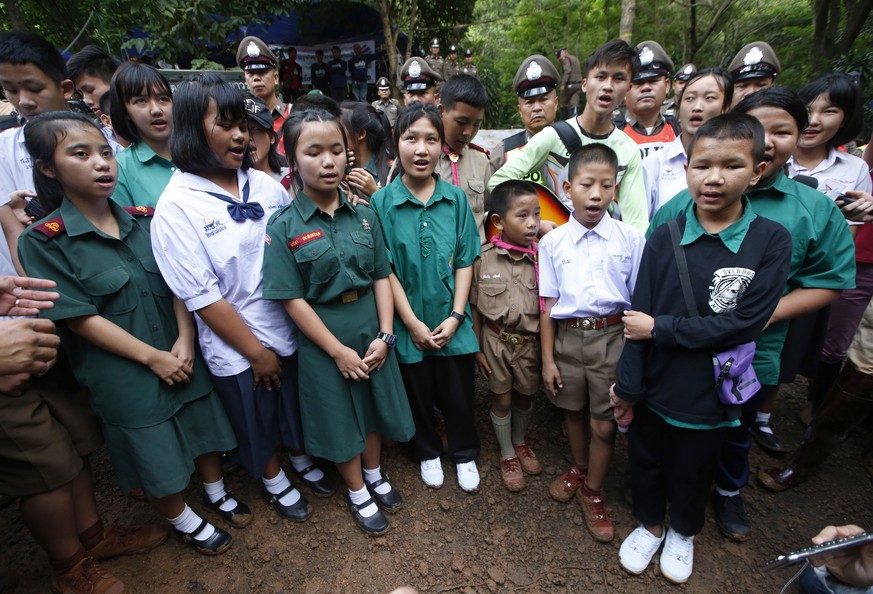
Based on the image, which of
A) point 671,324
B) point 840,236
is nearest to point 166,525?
point 671,324

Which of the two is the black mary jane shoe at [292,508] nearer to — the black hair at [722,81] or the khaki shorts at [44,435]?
the khaki shorts at [44,435]

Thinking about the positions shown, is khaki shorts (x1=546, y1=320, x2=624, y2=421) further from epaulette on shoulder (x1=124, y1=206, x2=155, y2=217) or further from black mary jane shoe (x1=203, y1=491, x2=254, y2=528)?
epaulette on shoulder (x1=124, y1=206, x2=155, y2=217)

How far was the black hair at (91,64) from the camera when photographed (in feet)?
10.0

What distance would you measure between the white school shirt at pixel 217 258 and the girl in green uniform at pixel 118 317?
0.49 feet

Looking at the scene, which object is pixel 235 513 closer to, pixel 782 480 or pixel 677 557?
pixel 677 557

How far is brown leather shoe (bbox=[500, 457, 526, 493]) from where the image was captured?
2.64 meters

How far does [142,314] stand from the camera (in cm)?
201

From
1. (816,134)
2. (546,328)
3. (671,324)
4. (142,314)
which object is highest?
(816,134)

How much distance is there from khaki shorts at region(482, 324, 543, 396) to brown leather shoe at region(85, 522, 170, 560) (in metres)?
1.96

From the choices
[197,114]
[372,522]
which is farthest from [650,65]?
[372,522]

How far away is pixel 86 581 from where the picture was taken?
6.58 feet

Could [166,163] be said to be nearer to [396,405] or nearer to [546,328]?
[396,405]

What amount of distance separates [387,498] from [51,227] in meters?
2.06

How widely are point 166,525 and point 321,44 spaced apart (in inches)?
493
